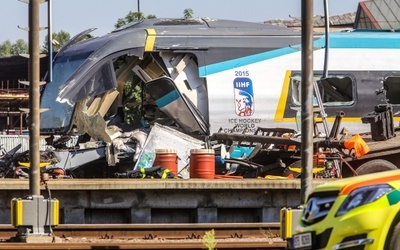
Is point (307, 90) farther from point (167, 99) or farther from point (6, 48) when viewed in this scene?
point (6, 48)

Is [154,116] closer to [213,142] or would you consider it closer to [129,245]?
[213,142]

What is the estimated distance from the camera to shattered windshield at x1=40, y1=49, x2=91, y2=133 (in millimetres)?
21312

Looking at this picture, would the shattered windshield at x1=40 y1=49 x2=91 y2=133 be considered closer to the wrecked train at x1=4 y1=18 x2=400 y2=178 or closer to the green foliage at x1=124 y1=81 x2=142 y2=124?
the wrecked train at x1=4 y1=18 x2=400 y2=178

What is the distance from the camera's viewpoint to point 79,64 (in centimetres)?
2114

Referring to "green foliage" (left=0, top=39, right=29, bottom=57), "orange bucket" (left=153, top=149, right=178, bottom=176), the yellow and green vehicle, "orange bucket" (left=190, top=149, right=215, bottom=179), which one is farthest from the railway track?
"green foliage" (left=0, top=39, right=29, bottom=57)

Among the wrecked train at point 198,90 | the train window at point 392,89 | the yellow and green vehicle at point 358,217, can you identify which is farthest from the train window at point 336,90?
the yellow and green vehicle at point 358,217

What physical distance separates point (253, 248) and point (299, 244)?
391cm

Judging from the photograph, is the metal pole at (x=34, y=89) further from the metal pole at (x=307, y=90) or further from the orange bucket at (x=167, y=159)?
the orange bucket at (x=167, y=159)

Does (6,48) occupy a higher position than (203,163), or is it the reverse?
(6,48)

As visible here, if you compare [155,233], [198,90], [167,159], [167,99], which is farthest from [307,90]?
[198,90]

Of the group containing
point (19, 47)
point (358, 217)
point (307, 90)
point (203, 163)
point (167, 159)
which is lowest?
point (358, 217)

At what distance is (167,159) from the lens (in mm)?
19797

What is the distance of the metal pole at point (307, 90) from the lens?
13.4m

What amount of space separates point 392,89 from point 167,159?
5.46m
